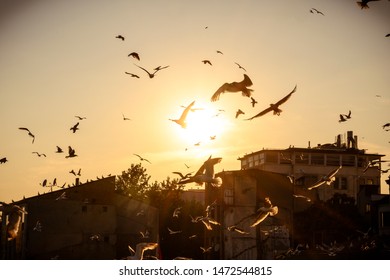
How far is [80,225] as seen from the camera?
4356 centimetres

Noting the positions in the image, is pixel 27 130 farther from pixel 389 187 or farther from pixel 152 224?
pixel 389 187

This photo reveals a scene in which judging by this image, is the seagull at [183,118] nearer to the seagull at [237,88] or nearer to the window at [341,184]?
the seagull at [237,88]

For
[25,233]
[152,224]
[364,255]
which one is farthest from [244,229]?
[25,233]

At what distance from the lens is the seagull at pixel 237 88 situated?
22.0 metres

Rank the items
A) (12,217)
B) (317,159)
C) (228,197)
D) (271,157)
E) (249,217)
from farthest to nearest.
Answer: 1. (317,159)
2. (271,157)
3. (228,197)
4. (249,217)
5. (12,217)

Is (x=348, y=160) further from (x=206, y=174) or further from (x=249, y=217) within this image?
(x=206, y=174)

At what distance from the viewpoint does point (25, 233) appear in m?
41.2

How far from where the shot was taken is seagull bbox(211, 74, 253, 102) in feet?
72.0

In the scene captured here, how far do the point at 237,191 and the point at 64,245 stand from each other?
16.0 meters

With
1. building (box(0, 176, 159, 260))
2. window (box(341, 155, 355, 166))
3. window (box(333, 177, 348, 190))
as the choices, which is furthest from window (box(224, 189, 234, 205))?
window (box(341, 155, 355, 166))

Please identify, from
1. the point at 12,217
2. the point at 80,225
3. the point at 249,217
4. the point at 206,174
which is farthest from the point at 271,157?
the point at 206,174

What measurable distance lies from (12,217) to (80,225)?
15.0 feet

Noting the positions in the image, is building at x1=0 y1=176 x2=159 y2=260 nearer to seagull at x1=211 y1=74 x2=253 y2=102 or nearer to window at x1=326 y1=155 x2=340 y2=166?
seagull at x1=211 y1=74 x2=253 y2=102

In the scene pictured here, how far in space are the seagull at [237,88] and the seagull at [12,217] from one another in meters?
20.9
